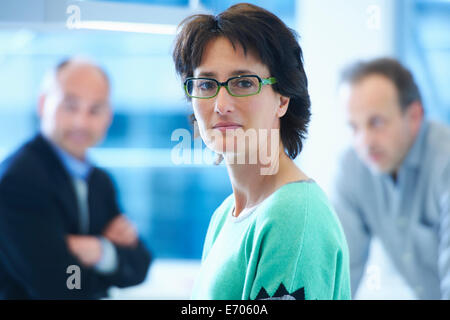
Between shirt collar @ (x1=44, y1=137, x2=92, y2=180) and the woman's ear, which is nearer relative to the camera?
the woman's ear

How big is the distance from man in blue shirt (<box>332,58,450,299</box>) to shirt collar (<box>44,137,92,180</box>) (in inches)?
28.8

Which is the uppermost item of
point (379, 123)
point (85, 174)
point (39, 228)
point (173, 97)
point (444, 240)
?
point (173, 97)

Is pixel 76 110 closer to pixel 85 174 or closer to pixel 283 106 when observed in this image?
pixel 85 174

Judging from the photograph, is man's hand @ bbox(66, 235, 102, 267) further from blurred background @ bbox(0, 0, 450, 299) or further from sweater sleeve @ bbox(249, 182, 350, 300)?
sweater sleeve @ bbox(249, 182, 350, 300)

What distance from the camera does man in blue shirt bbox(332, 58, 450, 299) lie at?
1.53 metres

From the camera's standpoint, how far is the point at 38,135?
4.74ft

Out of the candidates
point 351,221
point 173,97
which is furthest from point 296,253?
point 173,97

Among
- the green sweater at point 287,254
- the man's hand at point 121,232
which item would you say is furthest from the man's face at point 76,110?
the green sweater at point 287,254

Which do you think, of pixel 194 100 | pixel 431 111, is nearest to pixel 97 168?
pixel 194 100

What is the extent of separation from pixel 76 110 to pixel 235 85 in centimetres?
79

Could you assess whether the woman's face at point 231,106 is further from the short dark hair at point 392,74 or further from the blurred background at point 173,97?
the short dark hair at point 392,74

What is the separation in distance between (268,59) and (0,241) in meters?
1.00

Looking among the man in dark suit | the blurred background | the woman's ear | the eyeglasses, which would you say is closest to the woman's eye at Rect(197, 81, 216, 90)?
the eyeglasses

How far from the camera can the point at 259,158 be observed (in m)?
0.83
